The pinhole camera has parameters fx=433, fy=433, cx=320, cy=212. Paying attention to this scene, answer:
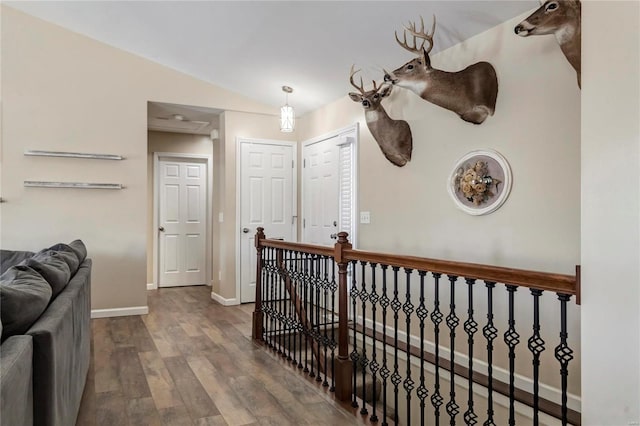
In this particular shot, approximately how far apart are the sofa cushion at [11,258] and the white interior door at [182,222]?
2.80 m

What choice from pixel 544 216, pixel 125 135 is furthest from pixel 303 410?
pixel 125 135

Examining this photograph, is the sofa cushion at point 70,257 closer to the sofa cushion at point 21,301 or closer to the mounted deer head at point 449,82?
the sofa cushion at point 21,301

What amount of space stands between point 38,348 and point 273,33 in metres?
3.04

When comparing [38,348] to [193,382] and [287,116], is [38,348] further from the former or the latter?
[287,116]

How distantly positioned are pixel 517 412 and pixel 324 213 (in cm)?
284

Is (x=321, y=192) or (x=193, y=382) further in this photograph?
(x=321, y=192)

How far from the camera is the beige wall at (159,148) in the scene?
648 centimetres

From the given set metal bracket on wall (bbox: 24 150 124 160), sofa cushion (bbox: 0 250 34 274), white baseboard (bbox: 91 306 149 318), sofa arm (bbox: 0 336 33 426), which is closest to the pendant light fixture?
metal bracket on wall (bbox: 24 150 124 160)

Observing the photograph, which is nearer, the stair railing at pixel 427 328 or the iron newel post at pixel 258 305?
the stair railing at pixel 427 328

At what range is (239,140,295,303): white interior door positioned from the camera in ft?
17.4

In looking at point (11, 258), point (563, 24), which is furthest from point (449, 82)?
point (11, 258)

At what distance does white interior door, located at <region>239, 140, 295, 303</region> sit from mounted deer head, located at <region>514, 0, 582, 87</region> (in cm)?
356

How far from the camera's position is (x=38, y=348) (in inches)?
56.3

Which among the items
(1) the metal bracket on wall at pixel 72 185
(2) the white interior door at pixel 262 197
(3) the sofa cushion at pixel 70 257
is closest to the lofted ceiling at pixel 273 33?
(2) the white interior door at pixel 262 197
